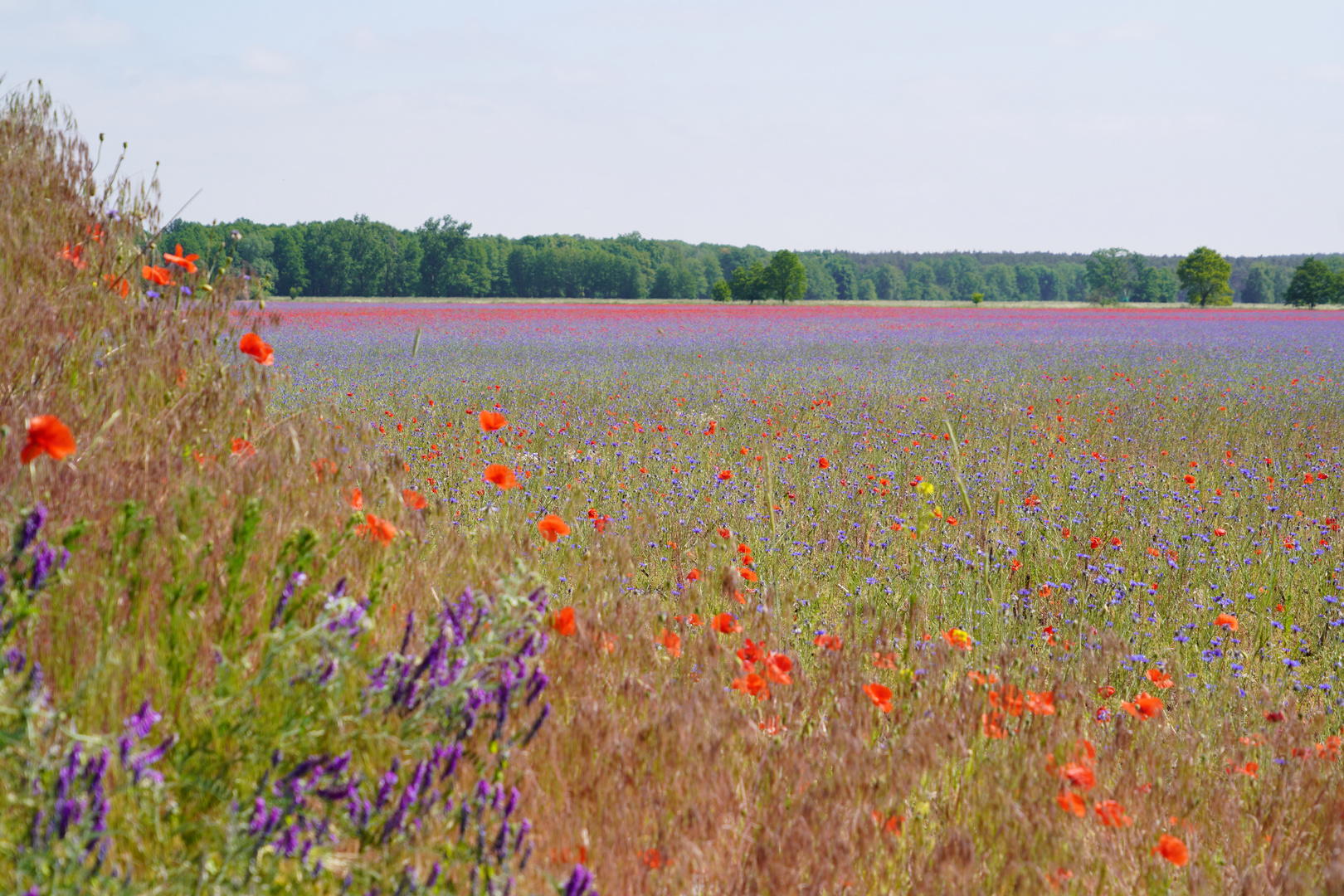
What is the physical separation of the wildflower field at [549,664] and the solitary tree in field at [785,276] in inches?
2581

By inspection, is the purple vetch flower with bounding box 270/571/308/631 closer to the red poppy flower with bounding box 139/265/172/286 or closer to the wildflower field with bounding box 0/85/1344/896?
the wildflower field with bounding box 0/85/1344/896

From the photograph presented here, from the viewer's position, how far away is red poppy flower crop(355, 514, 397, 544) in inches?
75.7

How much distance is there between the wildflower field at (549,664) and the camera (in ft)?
4.49

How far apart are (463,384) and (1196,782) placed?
319 inches

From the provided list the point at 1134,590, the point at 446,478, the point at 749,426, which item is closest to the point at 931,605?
the point at 1134,590

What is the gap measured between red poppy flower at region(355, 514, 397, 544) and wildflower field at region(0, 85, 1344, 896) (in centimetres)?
1

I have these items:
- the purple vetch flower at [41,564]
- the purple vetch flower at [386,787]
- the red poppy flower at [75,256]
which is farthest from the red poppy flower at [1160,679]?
the red poppy flower at [75,256]

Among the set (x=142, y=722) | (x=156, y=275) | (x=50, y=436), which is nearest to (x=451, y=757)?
(x=142, y=722)

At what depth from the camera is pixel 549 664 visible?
2086 mm

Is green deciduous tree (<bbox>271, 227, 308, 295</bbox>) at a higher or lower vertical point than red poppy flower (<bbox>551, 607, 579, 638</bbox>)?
higher

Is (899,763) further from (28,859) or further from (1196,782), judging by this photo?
(28,859)

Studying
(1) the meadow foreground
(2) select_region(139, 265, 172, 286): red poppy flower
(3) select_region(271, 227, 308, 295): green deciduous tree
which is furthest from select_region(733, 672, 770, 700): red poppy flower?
(3) select_region(271, 227, 308, 295): green deciduous tree

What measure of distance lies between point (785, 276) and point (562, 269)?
25.8 m

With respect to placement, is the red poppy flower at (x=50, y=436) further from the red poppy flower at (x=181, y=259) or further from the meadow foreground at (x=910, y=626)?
the red poppy flower at (x=181, y=259)
